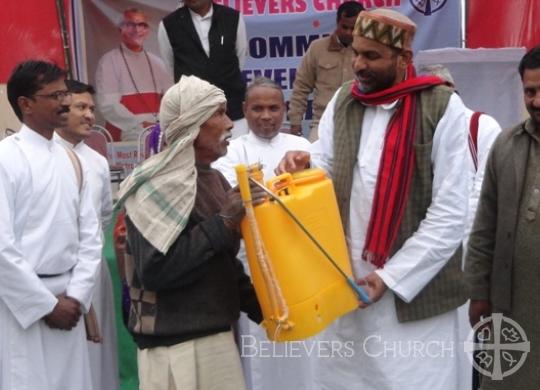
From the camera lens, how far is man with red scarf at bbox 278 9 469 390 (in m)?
3.32

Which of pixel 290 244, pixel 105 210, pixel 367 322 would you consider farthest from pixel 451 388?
pixel 105 210

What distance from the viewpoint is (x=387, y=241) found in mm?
3340

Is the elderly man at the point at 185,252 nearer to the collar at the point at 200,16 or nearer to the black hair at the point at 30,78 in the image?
the black hair at the point at 30,78

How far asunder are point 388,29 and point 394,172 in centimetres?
52

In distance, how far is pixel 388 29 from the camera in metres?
3.29

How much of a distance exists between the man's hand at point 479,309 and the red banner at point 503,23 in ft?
15.3

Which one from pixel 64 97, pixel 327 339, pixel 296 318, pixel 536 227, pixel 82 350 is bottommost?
pixel 82 350

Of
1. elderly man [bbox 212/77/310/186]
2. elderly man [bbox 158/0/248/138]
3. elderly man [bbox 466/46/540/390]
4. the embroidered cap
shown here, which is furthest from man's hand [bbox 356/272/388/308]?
elderly man [bbox 158/0/248/138]

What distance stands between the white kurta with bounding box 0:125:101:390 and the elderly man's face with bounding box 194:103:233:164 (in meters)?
1.20

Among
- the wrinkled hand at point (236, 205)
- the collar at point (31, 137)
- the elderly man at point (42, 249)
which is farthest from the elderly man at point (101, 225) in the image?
the wrinkled hand at point (236, 205)

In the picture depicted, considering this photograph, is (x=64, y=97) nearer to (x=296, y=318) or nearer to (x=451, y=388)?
(x=296, y=318)

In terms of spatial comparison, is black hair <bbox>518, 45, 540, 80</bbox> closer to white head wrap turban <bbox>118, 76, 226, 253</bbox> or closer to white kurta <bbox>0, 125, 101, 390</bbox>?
white head wrap turban <bbox>118, 76, 226, 253</bbox>

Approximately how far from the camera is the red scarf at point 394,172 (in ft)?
10.9

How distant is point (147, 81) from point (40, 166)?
4066 mm
